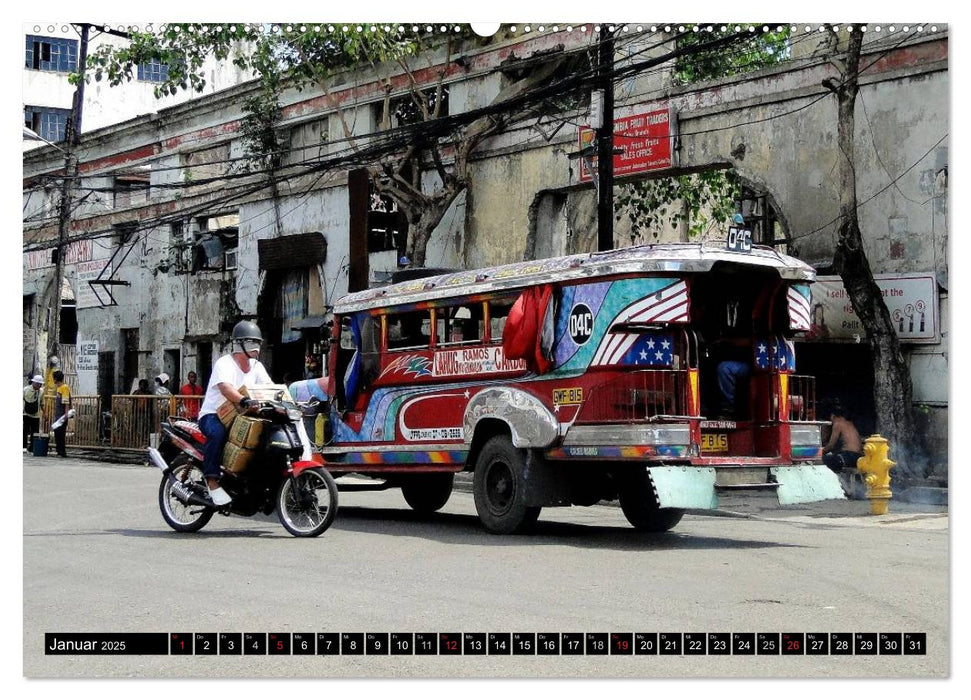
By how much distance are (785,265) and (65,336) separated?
5.70 meters

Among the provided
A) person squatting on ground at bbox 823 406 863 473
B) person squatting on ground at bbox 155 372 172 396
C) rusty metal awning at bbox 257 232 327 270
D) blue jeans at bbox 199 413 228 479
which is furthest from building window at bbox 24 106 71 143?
rusty metal awning at bbox 257 232 327 270

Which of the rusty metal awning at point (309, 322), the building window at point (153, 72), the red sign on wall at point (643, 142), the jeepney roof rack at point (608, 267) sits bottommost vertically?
the jeepney roof rack at point (608, 267)

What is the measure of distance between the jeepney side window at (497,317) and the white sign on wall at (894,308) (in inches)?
118

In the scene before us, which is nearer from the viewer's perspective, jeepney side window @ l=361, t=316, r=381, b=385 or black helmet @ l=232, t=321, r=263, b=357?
black helmet @ l=232, t=321, r=263, b=357

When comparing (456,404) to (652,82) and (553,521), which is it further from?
(652,82)

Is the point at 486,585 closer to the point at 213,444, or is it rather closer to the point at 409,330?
the point at 213,444

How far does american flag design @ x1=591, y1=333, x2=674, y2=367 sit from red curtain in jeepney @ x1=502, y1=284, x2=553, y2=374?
2.24 feet

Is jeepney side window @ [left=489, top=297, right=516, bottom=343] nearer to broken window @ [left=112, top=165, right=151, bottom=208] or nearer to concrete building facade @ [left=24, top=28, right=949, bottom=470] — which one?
broken window @ [left=112, top=165, right=151, bottom=208]

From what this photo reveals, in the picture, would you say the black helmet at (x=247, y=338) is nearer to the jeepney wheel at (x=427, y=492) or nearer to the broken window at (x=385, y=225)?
the jeepney wheel at (x=427, y=492)

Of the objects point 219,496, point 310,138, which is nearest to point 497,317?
point 219,496

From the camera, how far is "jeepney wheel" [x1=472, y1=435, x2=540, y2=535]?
10.7m

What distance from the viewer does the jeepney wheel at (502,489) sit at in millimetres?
10727

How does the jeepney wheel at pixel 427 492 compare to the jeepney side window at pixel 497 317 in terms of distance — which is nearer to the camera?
the jeepney side window at pixel 497 317

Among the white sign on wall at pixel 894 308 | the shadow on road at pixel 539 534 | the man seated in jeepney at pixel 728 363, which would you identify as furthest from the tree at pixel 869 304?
the shadow on road at pixel 539 534
